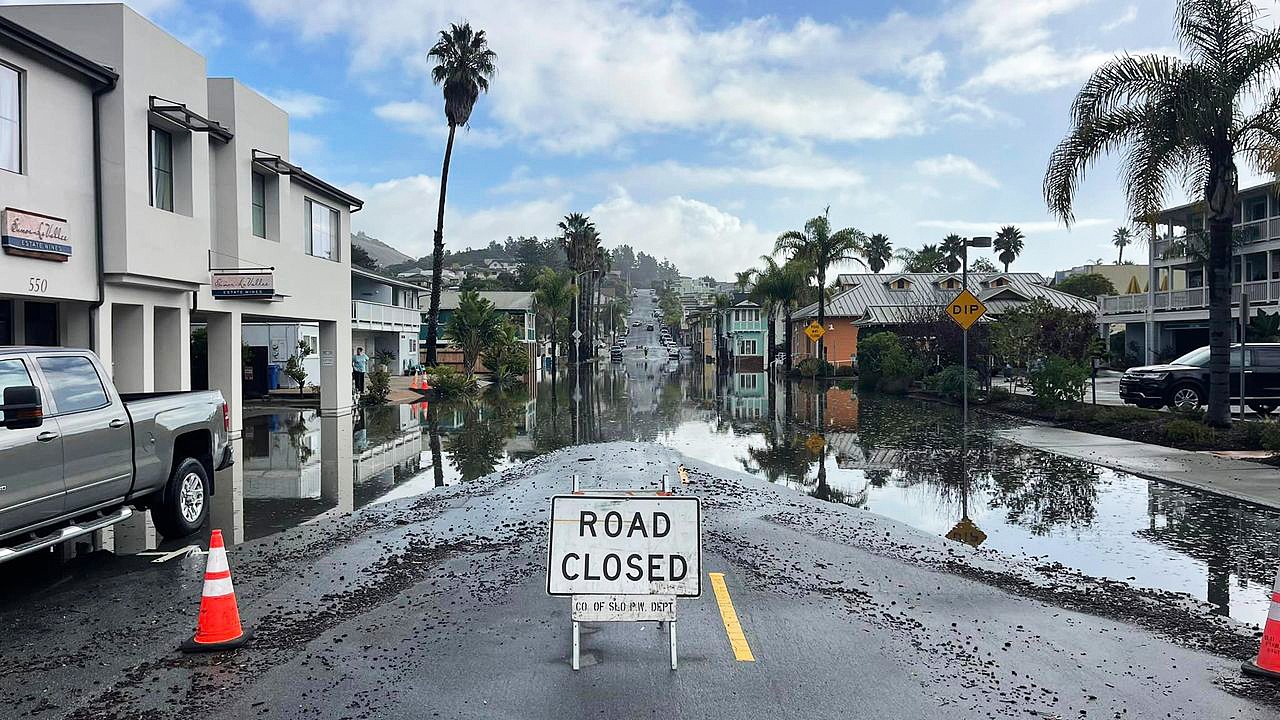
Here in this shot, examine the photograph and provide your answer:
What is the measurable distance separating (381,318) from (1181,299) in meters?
38.8

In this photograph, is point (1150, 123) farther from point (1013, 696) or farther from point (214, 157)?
point (214, 157)

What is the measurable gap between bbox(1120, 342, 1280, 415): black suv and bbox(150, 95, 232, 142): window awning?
887 inches

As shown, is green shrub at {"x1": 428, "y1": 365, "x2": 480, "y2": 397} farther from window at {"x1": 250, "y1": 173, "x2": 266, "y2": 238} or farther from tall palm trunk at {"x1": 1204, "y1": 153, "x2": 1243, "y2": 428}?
tall palm trunk at {"x1": 1204, "y1": 153, "x2": 1243, "y2": 428}

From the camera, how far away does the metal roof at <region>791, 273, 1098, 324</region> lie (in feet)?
189

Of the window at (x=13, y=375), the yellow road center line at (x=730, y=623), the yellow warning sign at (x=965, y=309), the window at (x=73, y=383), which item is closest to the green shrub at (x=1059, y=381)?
the yellow warning sign at (x=965, y=309)

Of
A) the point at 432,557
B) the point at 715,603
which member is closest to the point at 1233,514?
the point at 715,603

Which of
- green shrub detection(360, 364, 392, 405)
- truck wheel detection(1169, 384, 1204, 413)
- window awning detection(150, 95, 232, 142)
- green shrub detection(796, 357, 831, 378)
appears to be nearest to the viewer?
window awning detection(150, 95, 232, 142)

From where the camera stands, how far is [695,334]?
163375 millimetres

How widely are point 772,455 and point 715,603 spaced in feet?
36.4

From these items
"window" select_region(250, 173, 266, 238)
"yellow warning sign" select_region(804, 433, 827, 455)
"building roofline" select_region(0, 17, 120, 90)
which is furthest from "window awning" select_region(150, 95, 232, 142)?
"yellow warning sign" select_region(804, 433, 827, 455)

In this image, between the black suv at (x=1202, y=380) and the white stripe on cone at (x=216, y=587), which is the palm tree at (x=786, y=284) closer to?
the black suv at (x=1202, y=380)

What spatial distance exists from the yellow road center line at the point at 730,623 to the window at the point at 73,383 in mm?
5859

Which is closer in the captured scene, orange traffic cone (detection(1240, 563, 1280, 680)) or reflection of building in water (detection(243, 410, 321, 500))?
orange traffic cone (detection(1240, 563, 1280, 680))

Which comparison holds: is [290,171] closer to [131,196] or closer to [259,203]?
[259,203]
